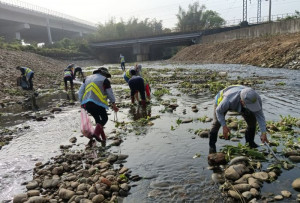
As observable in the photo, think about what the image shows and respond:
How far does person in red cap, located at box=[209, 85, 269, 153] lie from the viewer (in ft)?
14.9

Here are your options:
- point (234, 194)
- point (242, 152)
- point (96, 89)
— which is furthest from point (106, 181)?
point (242, 152)

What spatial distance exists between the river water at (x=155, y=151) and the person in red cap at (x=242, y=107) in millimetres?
769

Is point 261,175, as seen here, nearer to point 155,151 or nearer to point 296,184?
point 296,184

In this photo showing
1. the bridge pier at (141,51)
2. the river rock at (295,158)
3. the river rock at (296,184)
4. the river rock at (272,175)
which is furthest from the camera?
the bridge pier at (141,51)

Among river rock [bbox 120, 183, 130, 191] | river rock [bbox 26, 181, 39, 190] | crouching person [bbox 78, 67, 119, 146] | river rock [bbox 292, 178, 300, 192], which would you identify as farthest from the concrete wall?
river rock [bbox 26, 181, 39, 190]

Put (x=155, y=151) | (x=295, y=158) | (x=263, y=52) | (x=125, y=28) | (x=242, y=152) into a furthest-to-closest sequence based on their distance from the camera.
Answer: (x=125, y=28)
(x=263, y=52)
(x=155, y=151)
(x=242, y=152)
(x=295, y=158)

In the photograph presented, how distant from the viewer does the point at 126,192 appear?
4.62 meters

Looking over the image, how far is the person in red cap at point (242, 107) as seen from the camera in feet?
14.9

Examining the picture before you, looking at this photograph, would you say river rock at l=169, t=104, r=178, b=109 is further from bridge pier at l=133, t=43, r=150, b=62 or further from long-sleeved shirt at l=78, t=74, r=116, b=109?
bridge pier at l=133, t=43, r=150, b=62

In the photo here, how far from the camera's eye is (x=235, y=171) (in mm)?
4719

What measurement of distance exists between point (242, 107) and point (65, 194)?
404 cm

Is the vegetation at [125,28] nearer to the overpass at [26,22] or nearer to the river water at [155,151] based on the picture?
the overpass at [26,22]

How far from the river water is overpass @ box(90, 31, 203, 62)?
51827 millimetres

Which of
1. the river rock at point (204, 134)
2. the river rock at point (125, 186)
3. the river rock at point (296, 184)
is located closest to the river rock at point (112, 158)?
the river rock at point (125, 186)
